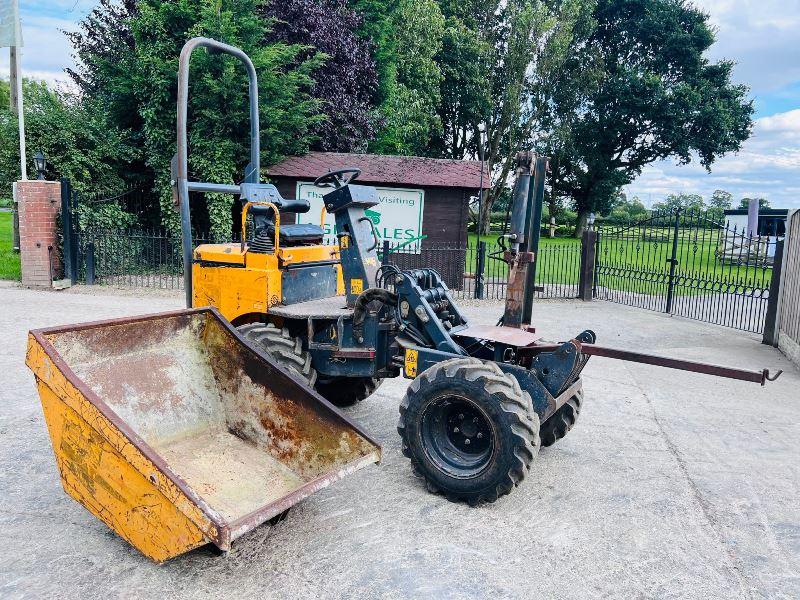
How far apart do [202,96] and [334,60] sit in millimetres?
5243

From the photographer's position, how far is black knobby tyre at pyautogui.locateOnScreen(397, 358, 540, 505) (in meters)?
3.84

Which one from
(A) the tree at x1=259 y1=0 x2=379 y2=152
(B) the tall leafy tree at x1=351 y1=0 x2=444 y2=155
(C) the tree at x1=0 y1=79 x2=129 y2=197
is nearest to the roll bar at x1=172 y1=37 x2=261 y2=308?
(C) the tree at x1=0 y1=79 x2=129 y2=197

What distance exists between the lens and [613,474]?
4.67 m

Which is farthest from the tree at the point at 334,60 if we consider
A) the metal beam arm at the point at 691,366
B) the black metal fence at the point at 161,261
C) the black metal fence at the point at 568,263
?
the metal beam arm at the point at 691,366

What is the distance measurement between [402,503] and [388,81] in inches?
740

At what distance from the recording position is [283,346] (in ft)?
16.3

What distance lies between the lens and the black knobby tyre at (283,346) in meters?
4.93

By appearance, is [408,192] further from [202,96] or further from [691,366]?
[691,366]

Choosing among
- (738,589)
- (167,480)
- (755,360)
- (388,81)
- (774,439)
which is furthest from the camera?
(388,81)

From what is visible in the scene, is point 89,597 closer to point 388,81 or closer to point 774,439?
point 774,439

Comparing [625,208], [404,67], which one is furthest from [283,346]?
[625,208]

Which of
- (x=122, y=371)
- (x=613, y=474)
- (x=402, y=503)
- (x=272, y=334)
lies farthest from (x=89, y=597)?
(x=613, y=474)

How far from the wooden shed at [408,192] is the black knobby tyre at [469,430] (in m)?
10.4

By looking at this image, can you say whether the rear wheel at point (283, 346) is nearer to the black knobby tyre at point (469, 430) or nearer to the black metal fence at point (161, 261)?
the black knobby tyre at point (469, 430)
